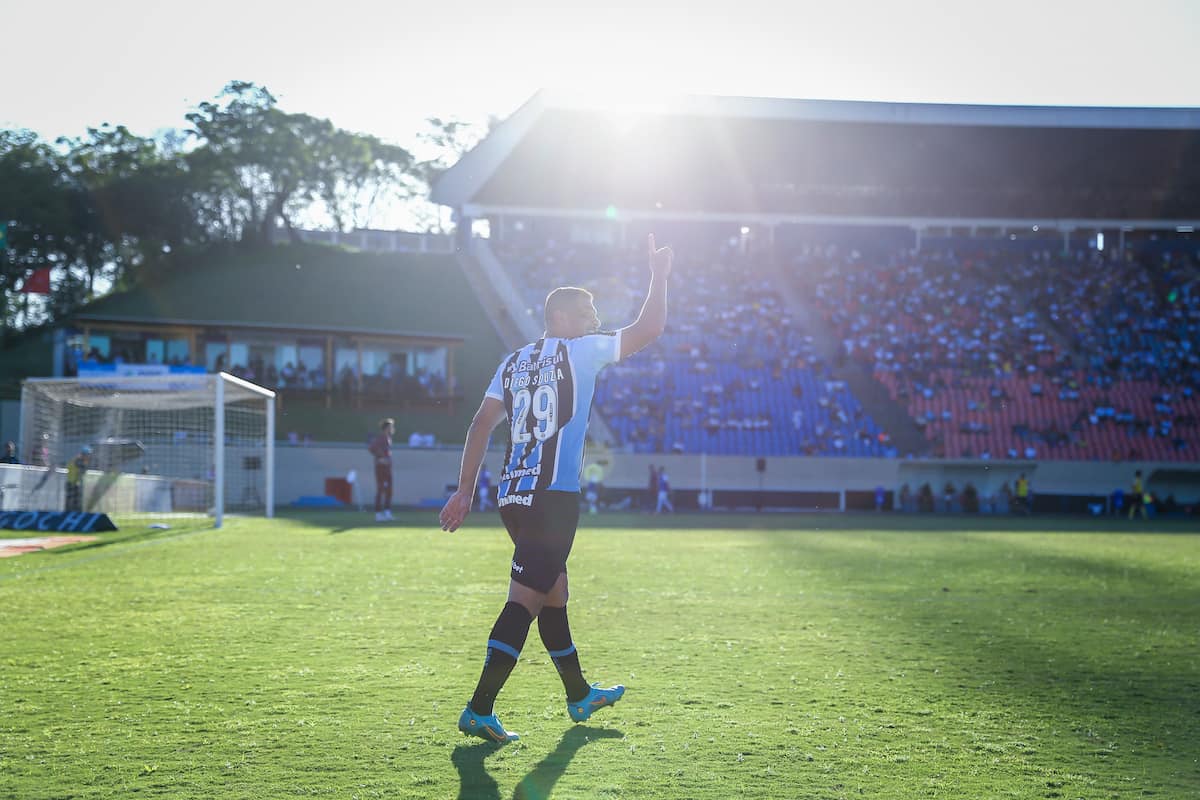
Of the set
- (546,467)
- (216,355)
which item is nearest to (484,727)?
(546,467)

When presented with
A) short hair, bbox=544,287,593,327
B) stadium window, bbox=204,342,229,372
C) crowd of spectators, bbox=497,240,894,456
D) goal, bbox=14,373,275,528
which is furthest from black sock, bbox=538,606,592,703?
stadium window, bbox=204,342,229,372

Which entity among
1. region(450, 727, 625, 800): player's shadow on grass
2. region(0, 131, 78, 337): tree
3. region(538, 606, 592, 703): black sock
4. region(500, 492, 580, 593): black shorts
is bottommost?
region(450, 727, 625, 800): player's shadow on grass

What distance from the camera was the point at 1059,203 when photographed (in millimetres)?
50781

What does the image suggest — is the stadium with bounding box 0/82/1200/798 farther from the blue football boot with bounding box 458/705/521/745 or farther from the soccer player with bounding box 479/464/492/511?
the soccer player with bounding box 479/464/492/511

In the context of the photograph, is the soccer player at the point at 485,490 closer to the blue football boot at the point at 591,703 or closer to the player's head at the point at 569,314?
the blue football boot at the point at 591,703

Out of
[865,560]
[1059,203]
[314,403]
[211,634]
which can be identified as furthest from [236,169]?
[211,634]

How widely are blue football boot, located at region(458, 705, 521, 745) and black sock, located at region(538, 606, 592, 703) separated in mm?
502

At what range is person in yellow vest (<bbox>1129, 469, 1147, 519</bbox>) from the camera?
1398 inches

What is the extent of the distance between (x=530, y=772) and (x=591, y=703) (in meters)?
0.92

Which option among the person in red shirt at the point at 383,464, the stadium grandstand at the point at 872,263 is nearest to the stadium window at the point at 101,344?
the stadium grandstand at the point at 872,263

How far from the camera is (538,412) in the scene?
202 inches

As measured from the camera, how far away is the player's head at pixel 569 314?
5.24m

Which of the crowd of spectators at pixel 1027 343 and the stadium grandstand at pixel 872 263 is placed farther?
the stadium grandstand at pixel 872 263

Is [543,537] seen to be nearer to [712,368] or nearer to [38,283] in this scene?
[712,368]
